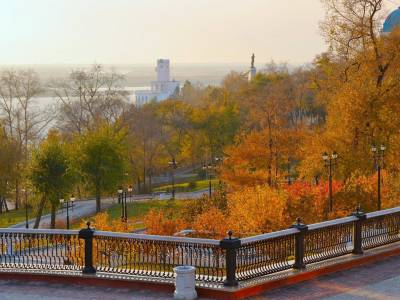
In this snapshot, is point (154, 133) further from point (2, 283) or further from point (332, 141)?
point (2, 283)

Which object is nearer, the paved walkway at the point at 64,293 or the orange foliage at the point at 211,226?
the paved walkway at the point at 64,293

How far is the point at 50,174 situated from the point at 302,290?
34480 mm

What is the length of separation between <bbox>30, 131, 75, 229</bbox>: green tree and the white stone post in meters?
33.9

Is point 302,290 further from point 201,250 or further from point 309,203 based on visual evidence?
point 309,203

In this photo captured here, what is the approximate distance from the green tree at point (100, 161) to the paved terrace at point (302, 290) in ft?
126

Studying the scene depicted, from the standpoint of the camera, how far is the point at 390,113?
34562 mm

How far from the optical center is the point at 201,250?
1362 centimetres

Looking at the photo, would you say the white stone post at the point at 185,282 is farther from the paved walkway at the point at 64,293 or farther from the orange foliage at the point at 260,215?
the orange foliage at the point at 260,215

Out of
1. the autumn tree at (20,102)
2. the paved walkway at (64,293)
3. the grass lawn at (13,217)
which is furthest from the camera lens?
the autumn tree at (20,102)

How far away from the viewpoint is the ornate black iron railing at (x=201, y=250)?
1357 centimetres

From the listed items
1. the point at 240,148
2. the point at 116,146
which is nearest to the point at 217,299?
the point at 240,148

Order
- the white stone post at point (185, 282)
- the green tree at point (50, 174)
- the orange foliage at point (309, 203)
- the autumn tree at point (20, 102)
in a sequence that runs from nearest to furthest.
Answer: the white stone post at point (185, 282) < the orange foliage at point (309, 203) < the green tree at point (50, 174) < the autumn tree at point (20, 102)

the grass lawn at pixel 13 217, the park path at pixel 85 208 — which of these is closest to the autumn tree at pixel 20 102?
the grass lawn at pixel 13 217

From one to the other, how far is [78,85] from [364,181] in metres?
48.9
